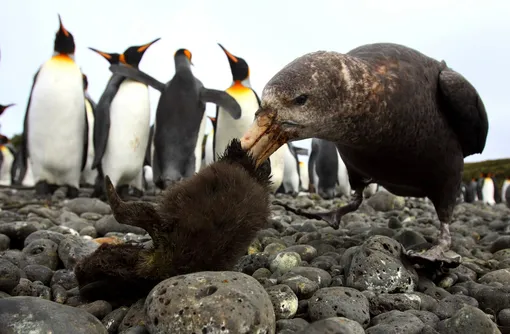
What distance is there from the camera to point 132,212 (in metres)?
1.84

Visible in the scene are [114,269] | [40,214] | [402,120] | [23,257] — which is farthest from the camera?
[40,214]

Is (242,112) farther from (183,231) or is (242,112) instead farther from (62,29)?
(183,231)

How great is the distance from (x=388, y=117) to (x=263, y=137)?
0.91m

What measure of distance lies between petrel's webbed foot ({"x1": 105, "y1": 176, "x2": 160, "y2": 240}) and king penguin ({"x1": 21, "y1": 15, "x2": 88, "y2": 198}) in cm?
664

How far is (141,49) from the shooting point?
991cm

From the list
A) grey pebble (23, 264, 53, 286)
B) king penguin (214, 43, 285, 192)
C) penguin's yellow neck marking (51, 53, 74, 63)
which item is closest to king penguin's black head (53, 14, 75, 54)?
penguin's yellow neck marking (51, 53, 74, 63)

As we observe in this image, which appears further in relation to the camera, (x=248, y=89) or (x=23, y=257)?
(x=248, y=89)

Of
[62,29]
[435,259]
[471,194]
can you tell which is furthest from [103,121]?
[471,194]

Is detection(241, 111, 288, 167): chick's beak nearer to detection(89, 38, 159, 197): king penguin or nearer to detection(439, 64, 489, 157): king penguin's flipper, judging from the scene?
detection(439, 64, 489, 157): king penguin's flipper

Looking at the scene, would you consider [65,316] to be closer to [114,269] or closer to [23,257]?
[114,269]

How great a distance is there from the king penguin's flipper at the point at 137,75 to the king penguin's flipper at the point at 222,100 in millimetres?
883

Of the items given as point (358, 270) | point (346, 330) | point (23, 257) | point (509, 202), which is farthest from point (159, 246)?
point (509, 202)

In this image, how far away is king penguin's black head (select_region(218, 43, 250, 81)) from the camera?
1061 cm

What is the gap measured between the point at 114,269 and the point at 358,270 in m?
1.21
